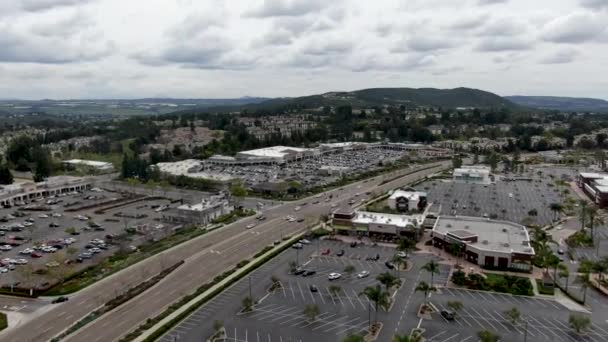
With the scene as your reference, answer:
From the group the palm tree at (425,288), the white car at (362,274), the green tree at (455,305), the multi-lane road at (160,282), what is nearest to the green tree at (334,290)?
the white car at (362,274)

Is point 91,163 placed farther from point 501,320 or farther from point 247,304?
point 501,320

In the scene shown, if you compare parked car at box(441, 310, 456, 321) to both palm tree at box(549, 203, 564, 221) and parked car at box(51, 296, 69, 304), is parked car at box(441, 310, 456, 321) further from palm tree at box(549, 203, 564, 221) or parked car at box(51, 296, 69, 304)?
palm tree at box(549, 203, 564, 221)

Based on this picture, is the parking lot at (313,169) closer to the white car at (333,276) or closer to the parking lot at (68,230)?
the parking lot at (68,230)

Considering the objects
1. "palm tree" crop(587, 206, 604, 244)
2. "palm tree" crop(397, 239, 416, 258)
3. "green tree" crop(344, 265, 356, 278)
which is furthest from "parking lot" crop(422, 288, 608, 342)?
"palm tree" crop(587, 206, 604, 244)

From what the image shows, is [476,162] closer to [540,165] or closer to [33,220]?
[540,165]

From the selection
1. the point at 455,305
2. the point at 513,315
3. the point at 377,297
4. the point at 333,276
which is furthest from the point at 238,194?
the point at 513,315

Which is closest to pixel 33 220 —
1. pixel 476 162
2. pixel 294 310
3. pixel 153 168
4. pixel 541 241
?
pixel 153 168

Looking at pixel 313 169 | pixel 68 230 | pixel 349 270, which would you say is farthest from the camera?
pixel 313 169
